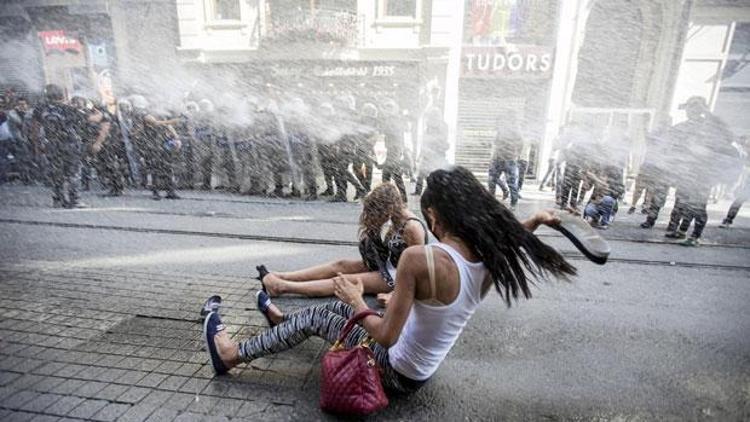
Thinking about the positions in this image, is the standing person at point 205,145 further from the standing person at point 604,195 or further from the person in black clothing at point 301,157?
the standing person at point 604,195

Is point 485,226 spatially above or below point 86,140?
above

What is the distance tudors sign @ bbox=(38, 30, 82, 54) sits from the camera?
15.6 meters

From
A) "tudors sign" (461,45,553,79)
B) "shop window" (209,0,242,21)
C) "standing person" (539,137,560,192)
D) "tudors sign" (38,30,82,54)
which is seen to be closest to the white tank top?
"standing person" (539,137,560,192)

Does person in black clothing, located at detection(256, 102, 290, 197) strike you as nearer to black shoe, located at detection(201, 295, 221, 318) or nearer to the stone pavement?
the stone pavement

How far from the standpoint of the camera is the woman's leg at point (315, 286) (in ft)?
11.2

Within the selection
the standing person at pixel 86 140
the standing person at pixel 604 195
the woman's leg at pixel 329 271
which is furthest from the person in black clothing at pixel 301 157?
the standing person at pixel 604 195

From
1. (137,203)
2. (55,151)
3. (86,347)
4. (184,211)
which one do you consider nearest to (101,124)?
(55,151)

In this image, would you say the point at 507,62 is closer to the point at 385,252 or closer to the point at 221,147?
the point at 221,147

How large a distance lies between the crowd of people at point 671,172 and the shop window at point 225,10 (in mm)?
12420

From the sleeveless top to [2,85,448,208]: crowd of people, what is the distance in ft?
14.9

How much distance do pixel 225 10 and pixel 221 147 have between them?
9.03 m

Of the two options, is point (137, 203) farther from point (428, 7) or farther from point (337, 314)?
point (428, 7)

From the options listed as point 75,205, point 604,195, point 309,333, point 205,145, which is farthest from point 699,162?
point 75,205

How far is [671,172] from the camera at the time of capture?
707 centimetres
